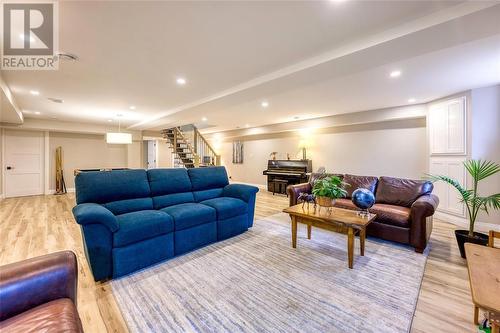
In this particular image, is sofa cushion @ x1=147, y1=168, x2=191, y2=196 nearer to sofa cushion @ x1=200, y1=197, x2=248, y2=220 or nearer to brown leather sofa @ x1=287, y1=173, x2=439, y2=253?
sofa cushion @ x1=200, y1=197, x2=248, y2=220

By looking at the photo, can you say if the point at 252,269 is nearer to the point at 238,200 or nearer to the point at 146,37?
the point at 238,200

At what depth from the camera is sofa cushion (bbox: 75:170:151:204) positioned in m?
2.57

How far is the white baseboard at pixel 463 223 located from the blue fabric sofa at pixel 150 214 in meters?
3.82

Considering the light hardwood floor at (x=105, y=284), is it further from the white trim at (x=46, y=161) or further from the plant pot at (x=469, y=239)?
the white trim at (x=46, y=161)

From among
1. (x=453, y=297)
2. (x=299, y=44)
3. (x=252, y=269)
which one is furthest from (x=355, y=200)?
(x=299, y=44)

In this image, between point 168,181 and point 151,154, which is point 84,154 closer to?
point 151,154

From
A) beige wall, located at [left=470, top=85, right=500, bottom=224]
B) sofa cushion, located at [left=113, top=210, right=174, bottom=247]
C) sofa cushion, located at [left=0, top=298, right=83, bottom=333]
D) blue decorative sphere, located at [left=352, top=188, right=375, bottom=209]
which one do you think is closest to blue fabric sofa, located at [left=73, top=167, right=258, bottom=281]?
sofa cushion, located at [left=113, top=210, right=174, bottom=247]

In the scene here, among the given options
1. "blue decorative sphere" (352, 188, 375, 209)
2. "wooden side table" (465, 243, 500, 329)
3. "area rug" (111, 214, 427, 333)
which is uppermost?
"blue decorative sphere" (352, 188, 375, 209)

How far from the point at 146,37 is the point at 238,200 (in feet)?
8.02

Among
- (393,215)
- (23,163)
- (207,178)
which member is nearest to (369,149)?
(393,215)

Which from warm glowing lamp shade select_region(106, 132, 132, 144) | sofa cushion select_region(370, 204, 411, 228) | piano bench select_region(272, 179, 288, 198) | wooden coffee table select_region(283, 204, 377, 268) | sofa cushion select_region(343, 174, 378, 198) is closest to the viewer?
wooden coffee table select_region(283, 204, 377, 268)

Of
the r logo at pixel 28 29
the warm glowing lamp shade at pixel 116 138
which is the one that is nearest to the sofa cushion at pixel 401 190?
the r logo at pixel 28 29

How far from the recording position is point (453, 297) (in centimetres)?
191

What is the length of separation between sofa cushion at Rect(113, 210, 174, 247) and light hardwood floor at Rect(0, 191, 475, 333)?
0.46 m
